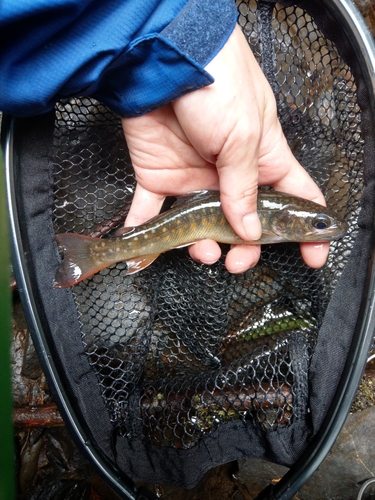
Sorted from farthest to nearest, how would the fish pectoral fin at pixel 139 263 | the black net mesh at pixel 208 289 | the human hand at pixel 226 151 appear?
the fish pectoral fin at pixel 139 263 < the black net mesh at pixel 208 289 < the human hand at pixel 226 151

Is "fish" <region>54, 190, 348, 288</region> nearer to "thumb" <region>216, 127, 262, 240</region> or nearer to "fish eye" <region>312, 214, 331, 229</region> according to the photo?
"fish eye" <region>312, 214, 331, 229</region>

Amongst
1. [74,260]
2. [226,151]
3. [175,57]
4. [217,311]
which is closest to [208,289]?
[217,311]

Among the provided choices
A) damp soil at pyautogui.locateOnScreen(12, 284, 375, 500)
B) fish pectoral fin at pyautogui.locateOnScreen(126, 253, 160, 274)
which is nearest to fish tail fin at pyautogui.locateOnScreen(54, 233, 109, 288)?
fish pectoral fin at pyautogui.locateOnScreen(126, 253, 160, 274)

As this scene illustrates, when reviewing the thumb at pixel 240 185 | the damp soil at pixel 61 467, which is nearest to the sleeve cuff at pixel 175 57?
the thumb at pixel 240 185

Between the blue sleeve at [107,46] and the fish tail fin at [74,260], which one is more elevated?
the blue sleeve at [107,46]

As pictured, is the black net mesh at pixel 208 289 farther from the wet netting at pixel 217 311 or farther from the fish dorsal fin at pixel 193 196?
the fish dorsal fin at pixel 193 196

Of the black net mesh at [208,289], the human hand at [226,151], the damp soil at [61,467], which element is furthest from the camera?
the damp soil at [61,467]

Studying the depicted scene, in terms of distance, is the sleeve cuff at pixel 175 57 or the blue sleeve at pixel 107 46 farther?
the sleeve cuff at pixel 175 57

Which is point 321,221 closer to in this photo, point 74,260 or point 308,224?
point 308,224

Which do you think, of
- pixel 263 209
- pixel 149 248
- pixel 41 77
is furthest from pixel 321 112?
pixel 41 77
